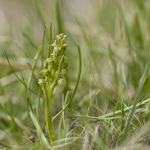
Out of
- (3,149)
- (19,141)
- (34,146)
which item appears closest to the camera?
(34,146)

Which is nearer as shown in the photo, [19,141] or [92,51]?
[19,141]

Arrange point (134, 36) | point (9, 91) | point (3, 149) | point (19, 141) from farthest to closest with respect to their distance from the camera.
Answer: point (134, 36) < point (9, 91) < point (19, 141) < point (3, 149)

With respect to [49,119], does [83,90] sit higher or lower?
lower

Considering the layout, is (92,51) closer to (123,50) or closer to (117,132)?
(123,50)

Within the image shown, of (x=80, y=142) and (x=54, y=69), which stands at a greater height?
(x=54, y=69)

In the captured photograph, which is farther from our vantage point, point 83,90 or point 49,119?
point 83,90

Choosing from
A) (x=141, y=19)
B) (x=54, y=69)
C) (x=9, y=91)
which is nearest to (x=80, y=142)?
(x=54, y=69)
